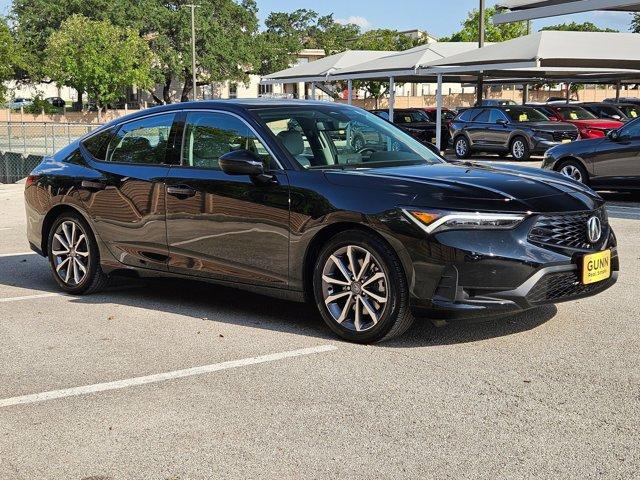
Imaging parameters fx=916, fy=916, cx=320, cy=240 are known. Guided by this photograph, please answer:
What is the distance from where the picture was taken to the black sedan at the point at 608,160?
14.1 metres

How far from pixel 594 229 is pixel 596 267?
9.5 inches

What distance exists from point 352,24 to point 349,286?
4256 inches

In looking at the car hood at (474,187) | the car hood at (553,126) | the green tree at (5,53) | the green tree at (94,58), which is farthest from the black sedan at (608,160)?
the green tree at (94,58)

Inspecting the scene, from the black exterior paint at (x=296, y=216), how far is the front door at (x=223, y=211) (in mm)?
11

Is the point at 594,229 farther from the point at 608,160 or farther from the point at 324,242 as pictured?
the point at 608,160

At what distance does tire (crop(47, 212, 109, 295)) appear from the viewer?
753 cm

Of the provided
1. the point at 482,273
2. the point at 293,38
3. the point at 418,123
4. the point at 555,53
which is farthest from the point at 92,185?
the point at 293,38

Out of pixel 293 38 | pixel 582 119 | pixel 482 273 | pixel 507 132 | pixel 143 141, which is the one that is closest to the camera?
pixel 482 273

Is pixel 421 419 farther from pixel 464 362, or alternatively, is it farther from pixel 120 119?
pixel 120 119

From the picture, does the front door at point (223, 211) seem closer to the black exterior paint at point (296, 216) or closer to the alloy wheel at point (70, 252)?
the black exterior paint at point (296, 216)

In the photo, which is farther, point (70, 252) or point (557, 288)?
point (70, 252)

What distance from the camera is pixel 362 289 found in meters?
5.73

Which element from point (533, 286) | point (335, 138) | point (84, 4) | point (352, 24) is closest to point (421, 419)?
point (533, 286)

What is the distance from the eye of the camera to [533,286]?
214 inches
